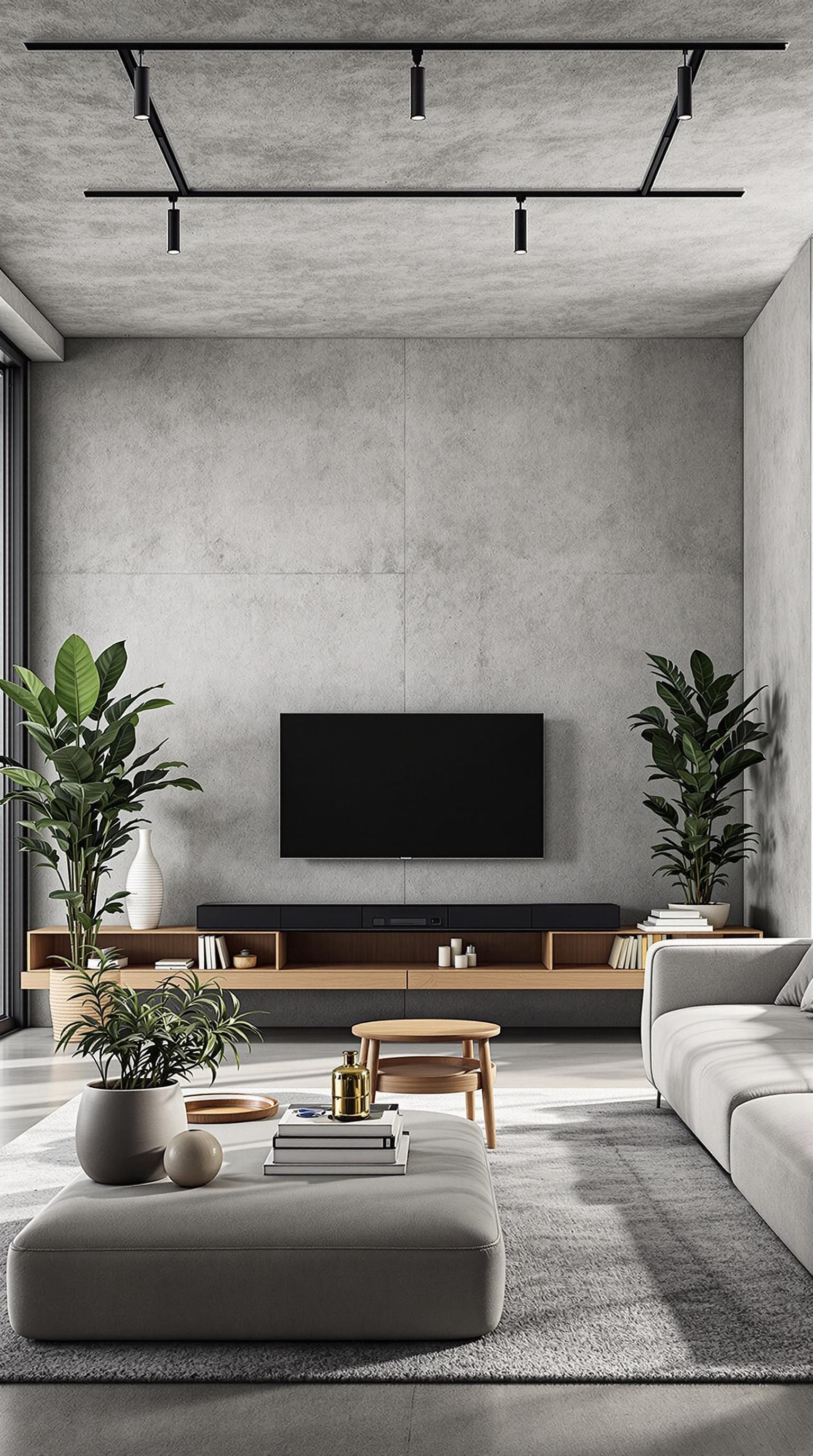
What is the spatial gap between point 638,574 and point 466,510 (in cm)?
92

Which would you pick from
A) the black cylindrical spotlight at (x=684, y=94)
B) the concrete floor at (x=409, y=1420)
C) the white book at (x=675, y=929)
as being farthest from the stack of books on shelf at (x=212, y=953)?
the black cylindrical spotlight at (x=684, y=94)

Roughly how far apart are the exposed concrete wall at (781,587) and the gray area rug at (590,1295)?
6.39 feet

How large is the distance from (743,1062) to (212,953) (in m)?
3.23

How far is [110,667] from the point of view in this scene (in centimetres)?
634

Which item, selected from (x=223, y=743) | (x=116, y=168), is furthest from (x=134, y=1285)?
(x=223, y=743)

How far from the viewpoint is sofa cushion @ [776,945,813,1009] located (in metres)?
4.54

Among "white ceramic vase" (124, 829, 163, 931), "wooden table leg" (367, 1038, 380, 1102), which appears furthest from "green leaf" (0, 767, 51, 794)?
"wooden table leg" (367, 1038, 380, 1102)

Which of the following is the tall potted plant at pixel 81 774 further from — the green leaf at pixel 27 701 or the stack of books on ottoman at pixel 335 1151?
the stack of books on ottoman at pixel 335 1151

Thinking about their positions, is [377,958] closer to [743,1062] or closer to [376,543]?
[376,543]

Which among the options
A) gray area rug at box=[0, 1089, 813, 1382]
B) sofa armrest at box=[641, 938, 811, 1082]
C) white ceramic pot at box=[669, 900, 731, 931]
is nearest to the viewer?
gray area rug at box=[0, 1089, 813, 1382]

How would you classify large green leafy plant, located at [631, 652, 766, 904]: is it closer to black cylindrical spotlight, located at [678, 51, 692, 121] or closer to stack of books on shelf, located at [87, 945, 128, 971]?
stack of books on shelf, located at [87, 945, 128, 971]

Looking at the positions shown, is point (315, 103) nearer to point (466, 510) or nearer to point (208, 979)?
point (466, 510)

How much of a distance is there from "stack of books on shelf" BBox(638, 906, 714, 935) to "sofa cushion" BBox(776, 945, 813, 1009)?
1593mm

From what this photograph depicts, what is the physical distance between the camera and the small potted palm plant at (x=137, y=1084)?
2854mm
